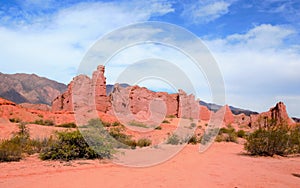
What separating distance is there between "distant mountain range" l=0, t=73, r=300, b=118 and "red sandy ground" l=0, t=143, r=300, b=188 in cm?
7748

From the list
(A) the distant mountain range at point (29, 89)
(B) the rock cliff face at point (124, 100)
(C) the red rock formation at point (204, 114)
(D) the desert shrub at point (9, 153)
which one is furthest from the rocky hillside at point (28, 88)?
(D) the desert shrub at point (9, 153)

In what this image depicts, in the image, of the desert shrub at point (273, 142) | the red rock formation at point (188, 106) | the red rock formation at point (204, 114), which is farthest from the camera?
the red rock formation at point (204, 114)

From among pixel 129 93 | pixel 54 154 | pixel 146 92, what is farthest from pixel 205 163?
pixel 146 92

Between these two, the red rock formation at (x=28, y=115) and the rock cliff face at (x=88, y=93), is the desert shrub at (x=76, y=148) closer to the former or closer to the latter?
the red rock formation at (x=28, y=115)

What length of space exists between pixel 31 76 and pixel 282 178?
4787 inches

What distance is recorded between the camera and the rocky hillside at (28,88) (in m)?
93.1

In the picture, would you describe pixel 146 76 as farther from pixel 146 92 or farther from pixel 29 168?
pixel 146 92

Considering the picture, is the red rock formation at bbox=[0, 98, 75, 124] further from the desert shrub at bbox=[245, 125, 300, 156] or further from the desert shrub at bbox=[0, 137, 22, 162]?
the desert shrub at bbox=[245, 125, 300, 156]

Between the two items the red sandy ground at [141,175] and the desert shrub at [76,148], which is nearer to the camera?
the red sandy ground at [141,175]

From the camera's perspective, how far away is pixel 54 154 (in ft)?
34.5

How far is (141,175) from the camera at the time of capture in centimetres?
841

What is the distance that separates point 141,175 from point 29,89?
108m

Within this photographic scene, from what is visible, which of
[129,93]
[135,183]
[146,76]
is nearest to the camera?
[135,183]

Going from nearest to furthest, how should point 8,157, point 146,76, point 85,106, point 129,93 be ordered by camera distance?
point 8,157 → point 146,76 → point 85,106 → point 129,93
